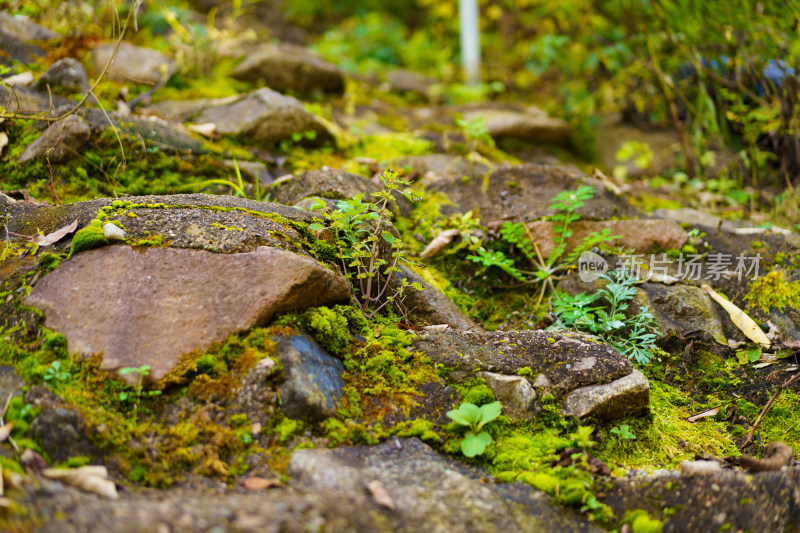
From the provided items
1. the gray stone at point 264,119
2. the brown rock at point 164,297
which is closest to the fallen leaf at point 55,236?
the brown rock at point 164,297

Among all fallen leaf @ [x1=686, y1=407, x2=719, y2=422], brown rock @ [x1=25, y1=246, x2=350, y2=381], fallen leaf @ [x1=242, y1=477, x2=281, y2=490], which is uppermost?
brown rock @ [x1=25, y1=246, x2=350, y2=381]

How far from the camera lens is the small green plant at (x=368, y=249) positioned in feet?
7.66

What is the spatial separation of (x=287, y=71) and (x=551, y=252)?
3.69 metres

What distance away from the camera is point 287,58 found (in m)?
5.48

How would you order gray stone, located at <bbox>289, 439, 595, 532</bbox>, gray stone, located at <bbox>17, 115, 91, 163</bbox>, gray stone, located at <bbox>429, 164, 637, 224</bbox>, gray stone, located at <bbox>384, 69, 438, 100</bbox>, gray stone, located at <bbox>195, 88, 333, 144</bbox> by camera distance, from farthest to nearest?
gray stone, located at <bbox>384, 69, 438, 100</bbox>
gray stone, located at <bbox>195, 88, 333, 144</bbox>
gray stone, located at <bbox>429, 164, 637, 224</bbox>
gray stone, located at <bbox>17, 115, 91, 163</bbox>
gray stone, located at <bbox>289, 439, 595, 532</bbox>

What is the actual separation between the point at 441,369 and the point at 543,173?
215 cm

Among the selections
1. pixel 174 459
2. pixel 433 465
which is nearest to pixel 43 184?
pixel 174 459

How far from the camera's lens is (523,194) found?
3.66 m

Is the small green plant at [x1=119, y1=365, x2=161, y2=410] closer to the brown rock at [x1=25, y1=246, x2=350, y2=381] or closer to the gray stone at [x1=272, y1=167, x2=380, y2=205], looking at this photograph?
the brown rock at [x1=25, y1=246, x2=350, y2=381]

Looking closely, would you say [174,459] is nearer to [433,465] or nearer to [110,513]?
[110,513]

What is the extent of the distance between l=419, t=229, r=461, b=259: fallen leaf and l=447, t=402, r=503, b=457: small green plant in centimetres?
132

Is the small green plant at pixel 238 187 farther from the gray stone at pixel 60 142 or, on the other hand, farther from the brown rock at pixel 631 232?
the brown rock at pixel 631 232

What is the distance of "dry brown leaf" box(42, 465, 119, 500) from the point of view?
1429 millimetres

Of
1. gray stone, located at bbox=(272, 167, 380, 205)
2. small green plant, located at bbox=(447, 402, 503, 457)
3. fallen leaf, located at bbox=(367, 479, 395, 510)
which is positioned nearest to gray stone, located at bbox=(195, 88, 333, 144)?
gray stone, located at bbox=(272, 167, 380, 205)
